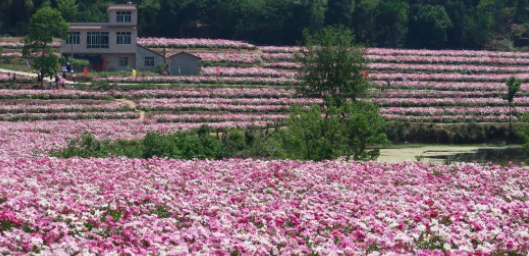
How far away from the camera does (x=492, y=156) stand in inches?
2072

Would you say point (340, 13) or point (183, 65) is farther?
point (340, 13)

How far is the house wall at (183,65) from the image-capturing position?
90.5m

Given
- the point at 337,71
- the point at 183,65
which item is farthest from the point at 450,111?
the point at 183,65

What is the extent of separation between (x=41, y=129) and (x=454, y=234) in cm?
4353

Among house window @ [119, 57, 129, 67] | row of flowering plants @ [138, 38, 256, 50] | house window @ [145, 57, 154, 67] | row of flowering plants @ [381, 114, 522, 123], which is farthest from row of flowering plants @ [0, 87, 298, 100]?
row of flowering plants @ [138, 38, 256, 50]

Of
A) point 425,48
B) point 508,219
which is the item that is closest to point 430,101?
point 425,48

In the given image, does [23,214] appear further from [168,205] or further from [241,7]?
[241,7]

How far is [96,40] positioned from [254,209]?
8314cm

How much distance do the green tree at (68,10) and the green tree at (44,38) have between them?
26044 mm

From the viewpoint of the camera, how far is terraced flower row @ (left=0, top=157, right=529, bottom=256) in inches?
573

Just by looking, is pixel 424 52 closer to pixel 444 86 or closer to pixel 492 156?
pixel 444 86

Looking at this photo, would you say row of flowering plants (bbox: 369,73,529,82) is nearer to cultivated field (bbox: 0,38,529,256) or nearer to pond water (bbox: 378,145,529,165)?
pond water (bbox: 378,145,529,165)

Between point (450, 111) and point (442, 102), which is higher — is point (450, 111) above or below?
below

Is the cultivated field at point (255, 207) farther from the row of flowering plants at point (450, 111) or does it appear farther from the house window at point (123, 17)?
the house window at point (123, 17)
